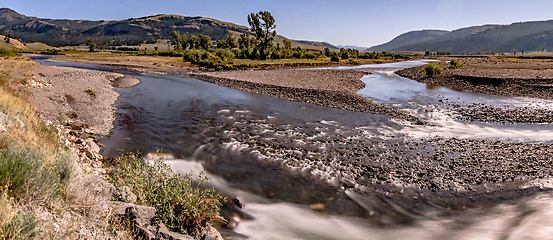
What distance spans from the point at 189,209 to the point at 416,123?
1332 centimetres

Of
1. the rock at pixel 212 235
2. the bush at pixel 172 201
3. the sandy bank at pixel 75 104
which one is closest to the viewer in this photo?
the bush at pixel 172 201

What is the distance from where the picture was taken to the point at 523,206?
7.11 meters

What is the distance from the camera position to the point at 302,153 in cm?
1032

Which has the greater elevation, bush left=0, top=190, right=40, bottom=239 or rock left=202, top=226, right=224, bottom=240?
bush left=0, top=190, right=40, bottom=239

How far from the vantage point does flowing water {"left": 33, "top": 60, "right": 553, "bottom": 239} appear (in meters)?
6.46

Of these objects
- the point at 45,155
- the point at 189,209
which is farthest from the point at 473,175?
the point at 45,155

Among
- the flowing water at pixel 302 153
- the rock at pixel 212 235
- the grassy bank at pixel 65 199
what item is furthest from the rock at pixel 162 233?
the flowing water at pixel 302 153

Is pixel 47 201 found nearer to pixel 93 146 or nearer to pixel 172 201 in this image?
pixel 172 201

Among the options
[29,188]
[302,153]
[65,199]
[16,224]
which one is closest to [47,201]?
[29,188]

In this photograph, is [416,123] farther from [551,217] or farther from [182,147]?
[182,147]

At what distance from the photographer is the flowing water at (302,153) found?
646 cm

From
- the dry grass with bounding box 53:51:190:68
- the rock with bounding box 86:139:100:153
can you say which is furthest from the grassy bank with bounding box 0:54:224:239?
the dry grass with bounding box 53:51:190:68

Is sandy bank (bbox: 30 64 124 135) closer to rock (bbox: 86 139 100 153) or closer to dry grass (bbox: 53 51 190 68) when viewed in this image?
rock (bbox: 86 139 100 153)

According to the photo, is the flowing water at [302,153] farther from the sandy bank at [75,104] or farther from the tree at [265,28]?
the tree at [265,28]
